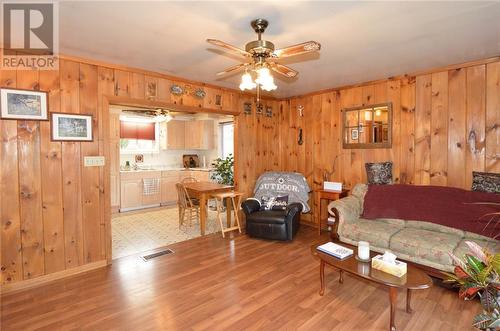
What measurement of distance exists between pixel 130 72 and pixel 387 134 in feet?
12.4

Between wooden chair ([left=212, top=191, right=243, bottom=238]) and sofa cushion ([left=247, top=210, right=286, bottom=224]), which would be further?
wooden chair ([left=212, top=191, right=243, bottom=238])

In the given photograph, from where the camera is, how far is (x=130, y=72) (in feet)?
11.2

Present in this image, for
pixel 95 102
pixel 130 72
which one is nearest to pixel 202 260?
pixel 95 102

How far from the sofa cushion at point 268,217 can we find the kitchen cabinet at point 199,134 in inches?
139

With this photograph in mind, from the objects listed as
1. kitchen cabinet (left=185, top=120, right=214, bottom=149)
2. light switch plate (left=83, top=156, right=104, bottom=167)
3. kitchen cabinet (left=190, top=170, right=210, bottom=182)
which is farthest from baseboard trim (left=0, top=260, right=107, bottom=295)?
kitchen cabinet (left=185, top=120, right=214, bottom=149)

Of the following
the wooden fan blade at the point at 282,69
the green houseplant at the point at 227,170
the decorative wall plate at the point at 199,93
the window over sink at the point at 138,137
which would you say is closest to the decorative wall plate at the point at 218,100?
the decorative wall plate at the point at 199,93

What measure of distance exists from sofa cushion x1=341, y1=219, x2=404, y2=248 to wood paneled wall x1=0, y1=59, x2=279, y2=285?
3.14 m

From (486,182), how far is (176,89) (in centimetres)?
411

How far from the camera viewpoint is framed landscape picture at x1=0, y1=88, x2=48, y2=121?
2623mm

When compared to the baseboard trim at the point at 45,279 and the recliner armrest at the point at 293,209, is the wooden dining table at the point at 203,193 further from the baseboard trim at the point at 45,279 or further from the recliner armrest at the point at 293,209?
the baseboard trim at the point at 45,279

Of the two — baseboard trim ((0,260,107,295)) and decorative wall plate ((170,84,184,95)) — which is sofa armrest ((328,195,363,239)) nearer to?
decorative wall plate ((170,84,184,95))

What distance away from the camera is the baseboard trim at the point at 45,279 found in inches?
106

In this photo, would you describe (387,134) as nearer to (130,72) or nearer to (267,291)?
(267,291)

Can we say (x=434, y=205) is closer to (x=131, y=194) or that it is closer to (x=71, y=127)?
(x=71, y=127)
